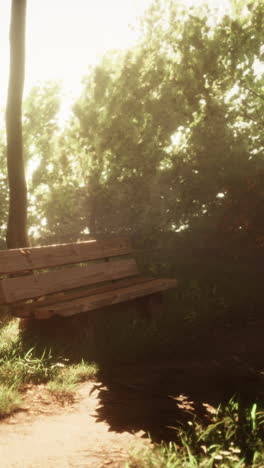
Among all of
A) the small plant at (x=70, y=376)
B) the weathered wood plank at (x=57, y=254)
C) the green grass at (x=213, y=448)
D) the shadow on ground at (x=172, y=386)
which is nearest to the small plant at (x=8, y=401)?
the small plant at (x=70, y=376)

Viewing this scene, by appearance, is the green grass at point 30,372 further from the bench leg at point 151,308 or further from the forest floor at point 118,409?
the bench leg at point 151,308

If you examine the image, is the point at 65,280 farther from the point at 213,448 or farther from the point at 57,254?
the point at 213,448

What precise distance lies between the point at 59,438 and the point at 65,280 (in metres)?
2.51

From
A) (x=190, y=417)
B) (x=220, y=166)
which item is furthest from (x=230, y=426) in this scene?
(x=220, y=166)

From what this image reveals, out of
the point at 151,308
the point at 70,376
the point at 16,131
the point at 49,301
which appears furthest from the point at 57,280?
the point at 16,131

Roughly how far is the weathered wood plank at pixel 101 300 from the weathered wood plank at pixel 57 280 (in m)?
0.31

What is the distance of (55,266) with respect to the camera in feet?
17.1

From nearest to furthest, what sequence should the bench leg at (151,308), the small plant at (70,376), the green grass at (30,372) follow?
the green grass at (30,372) < the small plant at (70,376) < the bench leg at (151,308)

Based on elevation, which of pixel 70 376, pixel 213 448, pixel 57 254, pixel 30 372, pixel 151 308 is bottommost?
pixel 213 448

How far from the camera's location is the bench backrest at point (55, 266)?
4492 millimetres

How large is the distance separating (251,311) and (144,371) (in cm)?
406

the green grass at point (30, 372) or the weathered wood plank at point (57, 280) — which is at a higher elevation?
the weathered wood plank at point (57, 280)

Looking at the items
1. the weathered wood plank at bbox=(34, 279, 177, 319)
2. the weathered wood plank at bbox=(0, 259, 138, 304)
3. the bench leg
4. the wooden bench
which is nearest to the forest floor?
the weathered wood plank at bbox=(34, 279, 177, 319)

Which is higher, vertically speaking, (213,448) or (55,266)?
(55,266)
